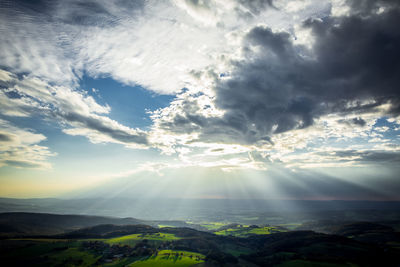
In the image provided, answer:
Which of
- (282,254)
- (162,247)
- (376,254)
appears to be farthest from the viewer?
(162,247)

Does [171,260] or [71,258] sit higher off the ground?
[171,260]

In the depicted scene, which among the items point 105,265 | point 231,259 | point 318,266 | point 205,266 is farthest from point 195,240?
point 318,266

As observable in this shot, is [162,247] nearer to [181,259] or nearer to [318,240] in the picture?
[181,259]

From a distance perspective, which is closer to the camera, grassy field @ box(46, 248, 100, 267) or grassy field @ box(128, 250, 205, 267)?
grassy field @ box(46, 248, 100, 267)

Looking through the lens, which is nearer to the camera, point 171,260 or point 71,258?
point 71,258

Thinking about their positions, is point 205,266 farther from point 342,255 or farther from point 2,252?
point 2,252

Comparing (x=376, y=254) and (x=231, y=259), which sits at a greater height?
(x=376, y=254)

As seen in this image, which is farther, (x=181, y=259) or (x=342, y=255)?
(x=342, y=255)

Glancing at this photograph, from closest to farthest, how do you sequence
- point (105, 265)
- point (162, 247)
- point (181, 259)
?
1. point (105, 265)
2. point (181, 259)
3. point (162, 247)
